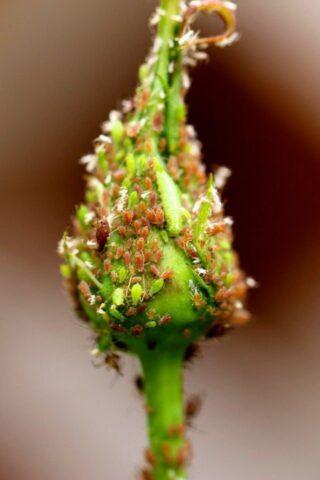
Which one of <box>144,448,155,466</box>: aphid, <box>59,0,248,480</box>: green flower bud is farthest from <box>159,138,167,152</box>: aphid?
<box>144,448,155,466</box>: aphid

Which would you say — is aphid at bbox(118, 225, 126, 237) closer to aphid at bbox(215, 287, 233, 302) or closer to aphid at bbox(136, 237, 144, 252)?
aphid at bbox(136, 237, 144, 252)

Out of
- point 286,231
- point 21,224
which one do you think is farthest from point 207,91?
point 21,224

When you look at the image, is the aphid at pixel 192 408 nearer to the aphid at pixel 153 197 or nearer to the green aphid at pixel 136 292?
the green aphid at pixel 136 292

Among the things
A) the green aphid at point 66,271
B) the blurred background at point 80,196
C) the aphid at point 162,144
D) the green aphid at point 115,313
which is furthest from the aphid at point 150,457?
the blurred background at point 80,196

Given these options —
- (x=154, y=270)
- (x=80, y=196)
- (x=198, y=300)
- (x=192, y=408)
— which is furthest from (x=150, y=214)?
(x=80, y=196)

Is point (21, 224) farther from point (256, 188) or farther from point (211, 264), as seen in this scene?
point (211, 264)
